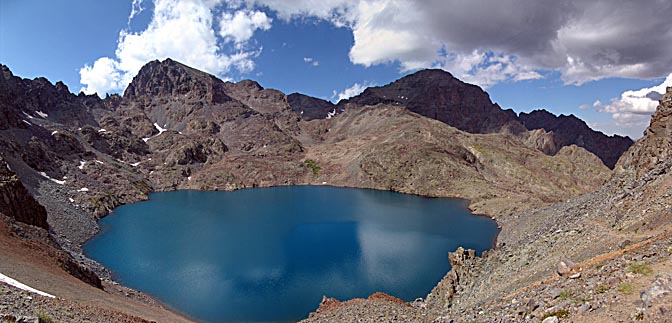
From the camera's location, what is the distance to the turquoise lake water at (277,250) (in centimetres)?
4944

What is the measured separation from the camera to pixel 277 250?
7012cm

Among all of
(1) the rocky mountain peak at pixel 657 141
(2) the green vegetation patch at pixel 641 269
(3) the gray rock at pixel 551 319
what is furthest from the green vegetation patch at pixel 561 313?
(1) the rocky mountain peak at pixel 657 141

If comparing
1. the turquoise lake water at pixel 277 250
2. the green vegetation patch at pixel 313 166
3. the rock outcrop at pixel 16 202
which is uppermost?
the green vegetation patch at pixel 313 166

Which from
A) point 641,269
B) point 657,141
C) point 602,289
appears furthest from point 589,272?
point 657,141

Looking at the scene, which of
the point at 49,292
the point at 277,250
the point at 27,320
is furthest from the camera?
the point at 277,250

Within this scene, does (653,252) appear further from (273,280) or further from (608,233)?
(273,280)

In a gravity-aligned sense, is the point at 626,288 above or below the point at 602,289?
above

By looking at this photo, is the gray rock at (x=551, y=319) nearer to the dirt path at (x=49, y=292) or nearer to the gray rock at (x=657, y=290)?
the gray rock at (x=657, y=290)

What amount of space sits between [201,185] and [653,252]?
16723 cm

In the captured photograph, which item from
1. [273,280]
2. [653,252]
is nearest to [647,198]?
[653,252]

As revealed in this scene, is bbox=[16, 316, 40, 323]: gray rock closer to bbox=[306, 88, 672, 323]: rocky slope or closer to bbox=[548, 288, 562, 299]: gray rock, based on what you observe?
bbox=[306, 88, 672, 323]: rocky slope

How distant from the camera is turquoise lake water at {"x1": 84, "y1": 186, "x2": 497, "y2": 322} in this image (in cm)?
4944

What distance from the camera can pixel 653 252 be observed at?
53.6 feet

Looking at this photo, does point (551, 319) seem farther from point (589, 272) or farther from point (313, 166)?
point (313, 166)
